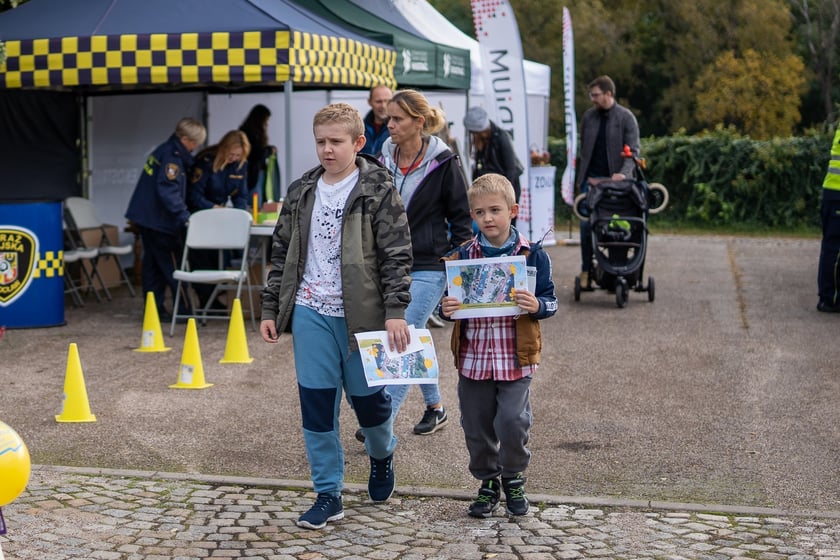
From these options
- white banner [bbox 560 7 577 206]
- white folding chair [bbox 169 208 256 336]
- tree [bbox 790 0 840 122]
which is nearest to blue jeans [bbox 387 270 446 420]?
white folding chair [bbox 169 208 256 336]

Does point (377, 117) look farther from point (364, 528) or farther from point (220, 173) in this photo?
point (364, 528)

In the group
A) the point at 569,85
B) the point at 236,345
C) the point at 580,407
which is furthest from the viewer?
the point at 569,85

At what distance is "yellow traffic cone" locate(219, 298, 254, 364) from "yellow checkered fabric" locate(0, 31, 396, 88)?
248 cm

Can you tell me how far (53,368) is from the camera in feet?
29.8

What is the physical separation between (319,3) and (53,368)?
5.12m

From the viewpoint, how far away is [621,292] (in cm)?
1213

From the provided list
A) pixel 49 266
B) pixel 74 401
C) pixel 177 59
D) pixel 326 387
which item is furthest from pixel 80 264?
pixel 326 387

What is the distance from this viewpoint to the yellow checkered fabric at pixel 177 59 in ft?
35.5

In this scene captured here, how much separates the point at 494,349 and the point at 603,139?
7.54 meters

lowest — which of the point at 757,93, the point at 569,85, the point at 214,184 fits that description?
the point at 214,184

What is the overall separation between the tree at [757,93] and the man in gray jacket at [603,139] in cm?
2496

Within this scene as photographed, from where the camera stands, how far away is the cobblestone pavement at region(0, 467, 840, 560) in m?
4.90

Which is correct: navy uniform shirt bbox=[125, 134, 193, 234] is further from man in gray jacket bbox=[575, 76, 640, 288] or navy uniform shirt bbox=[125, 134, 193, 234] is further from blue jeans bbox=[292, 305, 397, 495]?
blue jeans bbox=[292, 305, 397, 495]

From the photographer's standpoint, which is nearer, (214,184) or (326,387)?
(326,387)
